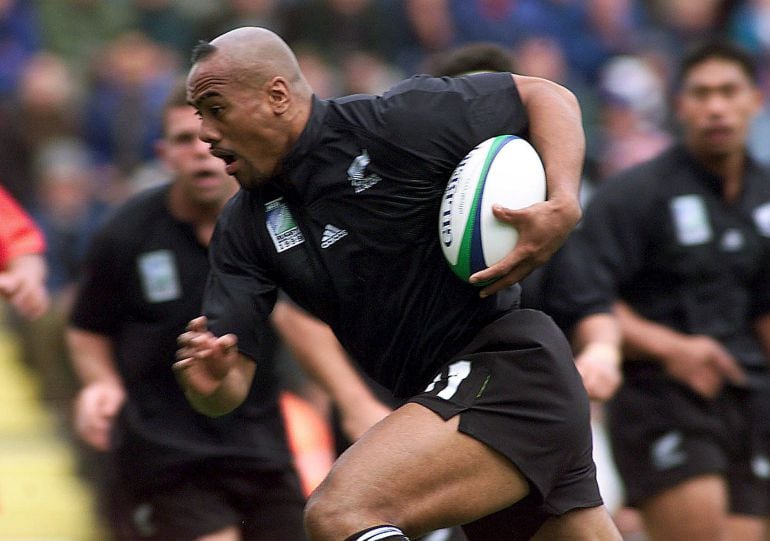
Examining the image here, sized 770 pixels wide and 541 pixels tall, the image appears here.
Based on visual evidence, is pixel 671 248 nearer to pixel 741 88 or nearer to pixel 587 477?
pixel 741 88

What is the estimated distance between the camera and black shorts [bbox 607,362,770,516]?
22.1 ft

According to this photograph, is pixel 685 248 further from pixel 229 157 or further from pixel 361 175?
pixel 229 157

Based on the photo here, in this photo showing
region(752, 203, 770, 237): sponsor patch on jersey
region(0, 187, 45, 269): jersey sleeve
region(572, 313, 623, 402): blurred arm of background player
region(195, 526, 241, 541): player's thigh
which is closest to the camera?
region(0, 187, 45, 269): jersey sleeve

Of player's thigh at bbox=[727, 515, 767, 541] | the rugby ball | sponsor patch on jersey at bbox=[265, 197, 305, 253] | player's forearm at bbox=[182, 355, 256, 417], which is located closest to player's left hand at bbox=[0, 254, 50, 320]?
player's forearm at bbox=[182, 355, 256, 417]

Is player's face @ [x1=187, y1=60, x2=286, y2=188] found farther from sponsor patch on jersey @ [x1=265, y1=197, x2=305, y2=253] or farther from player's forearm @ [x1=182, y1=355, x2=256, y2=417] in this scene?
player's forearm @ [x1=182, y1=355, x2=256, y2=417]

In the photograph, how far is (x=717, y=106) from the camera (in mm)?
7102

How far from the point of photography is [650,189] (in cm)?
700

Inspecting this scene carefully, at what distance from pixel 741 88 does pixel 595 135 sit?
4.33 m

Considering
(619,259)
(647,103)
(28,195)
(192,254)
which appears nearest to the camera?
(192,254)

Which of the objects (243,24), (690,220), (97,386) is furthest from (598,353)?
(243,24)

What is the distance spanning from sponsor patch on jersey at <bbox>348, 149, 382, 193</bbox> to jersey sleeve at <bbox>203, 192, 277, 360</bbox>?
356 millimetres

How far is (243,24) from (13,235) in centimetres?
545

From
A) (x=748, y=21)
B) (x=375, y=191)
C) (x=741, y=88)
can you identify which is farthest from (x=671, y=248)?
(x=748, y=21)

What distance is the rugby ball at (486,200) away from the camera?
4.39 metres
